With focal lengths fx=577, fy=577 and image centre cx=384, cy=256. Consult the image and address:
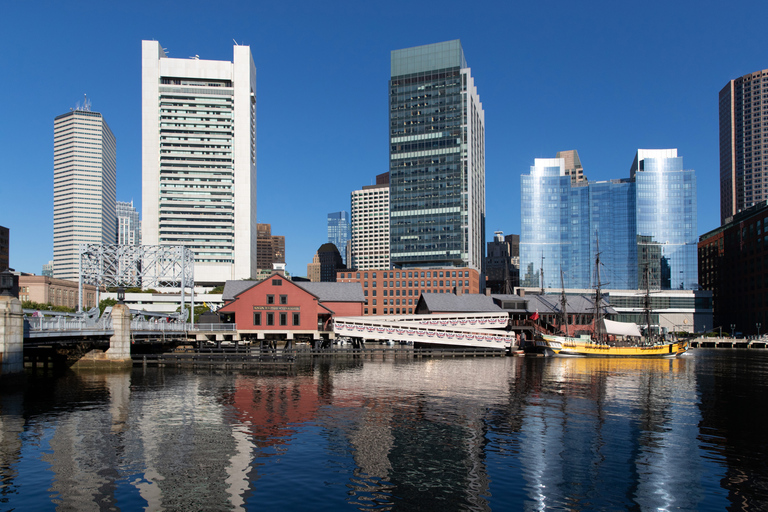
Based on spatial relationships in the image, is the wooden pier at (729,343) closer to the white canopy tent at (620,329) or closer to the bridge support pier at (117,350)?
the white canopy tent at (620,329)

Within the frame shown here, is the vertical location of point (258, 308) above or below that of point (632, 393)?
above

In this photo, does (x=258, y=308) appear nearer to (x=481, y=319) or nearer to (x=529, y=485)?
(x=481, y=319)

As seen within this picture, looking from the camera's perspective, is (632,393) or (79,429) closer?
(79,429)

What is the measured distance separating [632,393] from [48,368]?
196ft

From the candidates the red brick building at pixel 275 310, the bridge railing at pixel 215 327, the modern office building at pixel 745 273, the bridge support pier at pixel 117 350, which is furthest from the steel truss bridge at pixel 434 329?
the modern office building at pixel 745 273

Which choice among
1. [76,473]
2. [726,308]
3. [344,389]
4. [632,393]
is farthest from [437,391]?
[726,308]

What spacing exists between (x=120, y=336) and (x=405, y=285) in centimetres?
13272

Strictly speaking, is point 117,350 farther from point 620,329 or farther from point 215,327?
point 620,329

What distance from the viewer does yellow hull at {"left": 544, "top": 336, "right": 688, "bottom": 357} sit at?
100812mm

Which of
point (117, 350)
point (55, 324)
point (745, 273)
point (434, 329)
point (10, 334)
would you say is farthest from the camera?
point (745, 273)

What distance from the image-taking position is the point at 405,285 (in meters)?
192

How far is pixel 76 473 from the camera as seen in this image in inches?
925

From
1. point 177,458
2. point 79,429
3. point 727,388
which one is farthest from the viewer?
point 727,388

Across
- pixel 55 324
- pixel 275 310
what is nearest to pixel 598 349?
pixel 275 310
